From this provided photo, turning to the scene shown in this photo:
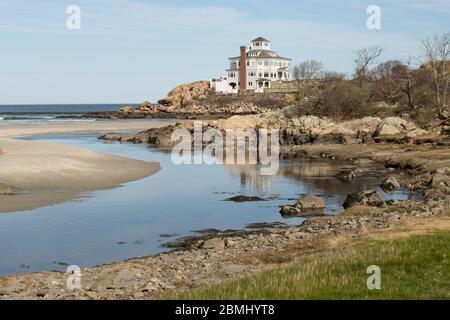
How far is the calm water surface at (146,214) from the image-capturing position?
19156mm

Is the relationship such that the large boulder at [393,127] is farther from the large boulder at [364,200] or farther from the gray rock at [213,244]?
the gray rock at [213,244]

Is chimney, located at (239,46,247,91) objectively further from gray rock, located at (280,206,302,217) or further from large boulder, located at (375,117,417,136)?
gray rock, located at (280,206,302,217)

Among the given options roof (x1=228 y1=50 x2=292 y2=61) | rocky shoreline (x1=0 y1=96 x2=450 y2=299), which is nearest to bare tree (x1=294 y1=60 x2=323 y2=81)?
roof (x1=228 y1=50 x2=292 y2=61)

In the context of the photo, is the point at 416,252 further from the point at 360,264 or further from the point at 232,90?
the point at 232,90

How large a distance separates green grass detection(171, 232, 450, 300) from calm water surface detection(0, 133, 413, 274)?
763 centimetres

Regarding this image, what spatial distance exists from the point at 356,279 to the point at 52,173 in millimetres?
25076

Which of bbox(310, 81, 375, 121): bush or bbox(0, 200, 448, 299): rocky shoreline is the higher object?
bbox(310, 81, 375, 121): bush

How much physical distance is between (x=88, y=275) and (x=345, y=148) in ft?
132

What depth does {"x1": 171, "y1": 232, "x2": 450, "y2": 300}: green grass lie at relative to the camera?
10.2m

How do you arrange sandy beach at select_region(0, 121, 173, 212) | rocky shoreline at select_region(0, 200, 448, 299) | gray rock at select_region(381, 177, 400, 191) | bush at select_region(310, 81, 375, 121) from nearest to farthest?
rocky shoreline at select_region(0, 200, 448, 299)
sandy beach at select_region(0, 121, 173, 212)
gray rock at select_region(381, 177, 400, 191)
bush at select_region(310, 81, 375, 121)

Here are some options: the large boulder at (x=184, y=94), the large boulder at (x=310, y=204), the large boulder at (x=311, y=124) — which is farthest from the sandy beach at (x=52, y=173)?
the large boulder at (x=184, y=94)

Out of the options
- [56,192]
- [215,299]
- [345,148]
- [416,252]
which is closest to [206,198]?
[56,192]

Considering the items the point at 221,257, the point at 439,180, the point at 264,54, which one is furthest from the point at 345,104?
the point at 264,54

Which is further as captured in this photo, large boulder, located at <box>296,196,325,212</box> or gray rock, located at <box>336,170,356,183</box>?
gray rock, located at <box>336,170,356,183</box>
